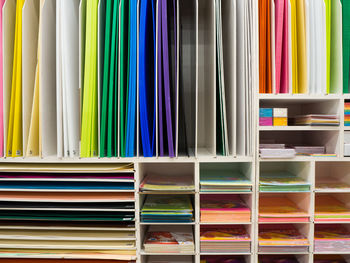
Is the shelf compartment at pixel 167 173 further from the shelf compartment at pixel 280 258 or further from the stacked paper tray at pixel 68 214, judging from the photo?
the shelf compartment at pixel 280 258

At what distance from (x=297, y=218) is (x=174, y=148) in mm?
790

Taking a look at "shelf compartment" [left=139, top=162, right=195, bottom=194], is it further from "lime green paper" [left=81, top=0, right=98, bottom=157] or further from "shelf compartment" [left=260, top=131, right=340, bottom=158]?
"shelf compartment" [left=260, top=131, right=340, bottom=158]

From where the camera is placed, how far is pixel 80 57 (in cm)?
128

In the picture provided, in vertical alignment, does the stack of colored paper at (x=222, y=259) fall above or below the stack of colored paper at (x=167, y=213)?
below

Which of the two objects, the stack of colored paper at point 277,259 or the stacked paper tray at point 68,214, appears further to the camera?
the stack of colored paper at point 277,259

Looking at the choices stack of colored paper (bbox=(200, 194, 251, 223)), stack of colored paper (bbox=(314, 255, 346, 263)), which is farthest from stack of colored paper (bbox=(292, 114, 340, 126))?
stack of colored paper (bbox=(314, 255, 346, 263))

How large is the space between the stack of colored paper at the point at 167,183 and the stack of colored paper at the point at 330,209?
0.75m

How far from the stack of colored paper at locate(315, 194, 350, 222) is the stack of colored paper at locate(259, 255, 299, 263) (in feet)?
1.10

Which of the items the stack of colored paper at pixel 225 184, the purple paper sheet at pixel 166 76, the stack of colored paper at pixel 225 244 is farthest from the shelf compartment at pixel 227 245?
the purple paper sheet at pixel 166 76

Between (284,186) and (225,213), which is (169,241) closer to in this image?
(225,213)

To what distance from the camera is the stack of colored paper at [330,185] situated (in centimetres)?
130

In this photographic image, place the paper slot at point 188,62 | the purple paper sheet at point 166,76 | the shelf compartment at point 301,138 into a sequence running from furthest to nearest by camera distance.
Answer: the paper slot at point 188,62
the shelf compartment at point 301,138
the purple paper sheet at point 166,76

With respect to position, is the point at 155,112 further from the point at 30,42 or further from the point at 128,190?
the point at 30,42

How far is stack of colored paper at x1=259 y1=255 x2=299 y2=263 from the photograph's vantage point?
1.42 meters
